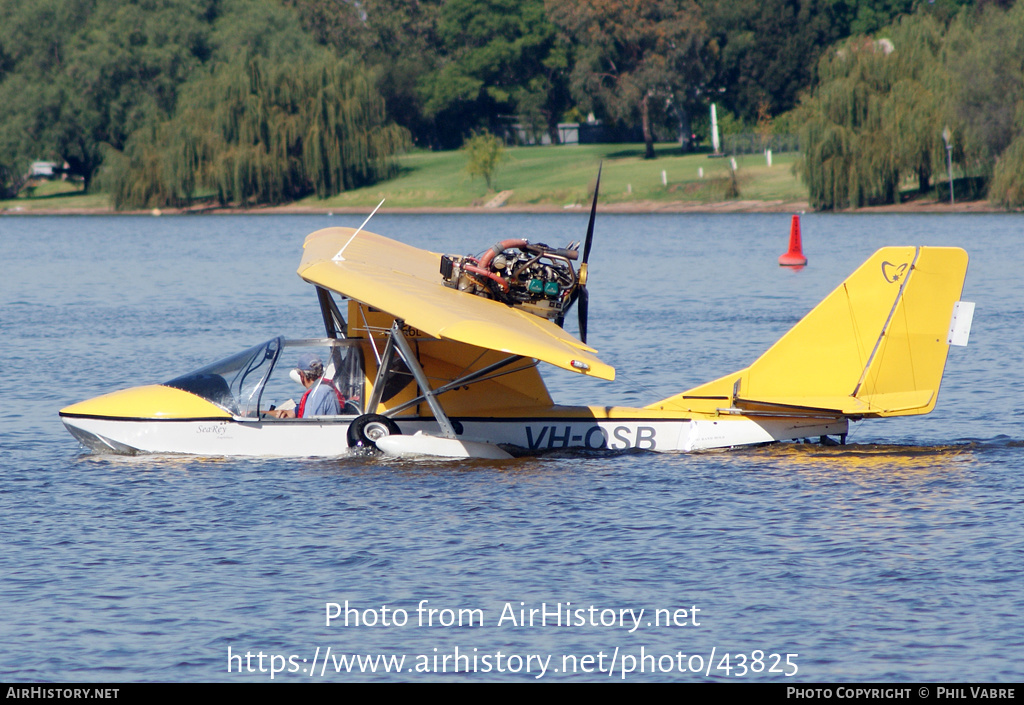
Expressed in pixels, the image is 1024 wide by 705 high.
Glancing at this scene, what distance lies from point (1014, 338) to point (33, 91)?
255 ft

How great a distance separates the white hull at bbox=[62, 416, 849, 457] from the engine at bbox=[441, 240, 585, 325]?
1.38 m

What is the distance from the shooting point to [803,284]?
35.5m

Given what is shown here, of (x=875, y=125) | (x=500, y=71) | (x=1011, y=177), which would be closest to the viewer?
(x=1011, y=177)

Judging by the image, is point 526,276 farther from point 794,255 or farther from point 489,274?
point 794,255

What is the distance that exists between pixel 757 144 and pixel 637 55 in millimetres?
15404

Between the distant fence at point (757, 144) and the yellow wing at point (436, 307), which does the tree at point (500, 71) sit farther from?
the yellow wing at point (436, 307)

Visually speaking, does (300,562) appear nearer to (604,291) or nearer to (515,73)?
(604,291)

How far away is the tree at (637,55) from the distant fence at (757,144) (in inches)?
275

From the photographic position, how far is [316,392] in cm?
1395

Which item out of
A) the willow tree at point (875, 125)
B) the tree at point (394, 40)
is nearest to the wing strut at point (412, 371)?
the willow tree at point (875, 125)

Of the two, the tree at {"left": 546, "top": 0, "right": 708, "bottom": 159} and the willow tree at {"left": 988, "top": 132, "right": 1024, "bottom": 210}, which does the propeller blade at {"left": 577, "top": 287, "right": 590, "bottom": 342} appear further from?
the tree at {"left": 546, "top": 0, "right": 708, "bottom": 159}

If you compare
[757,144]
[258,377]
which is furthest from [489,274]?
[757,144]
